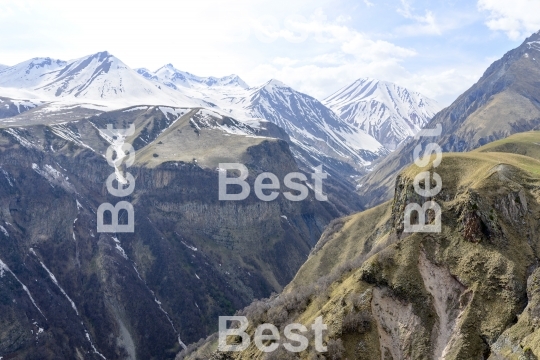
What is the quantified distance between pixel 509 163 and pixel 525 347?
43.5 metres

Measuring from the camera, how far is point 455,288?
220 feet

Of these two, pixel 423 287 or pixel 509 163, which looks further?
pixel 509 163

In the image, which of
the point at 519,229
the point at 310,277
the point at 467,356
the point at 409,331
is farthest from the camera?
the point at 310,277

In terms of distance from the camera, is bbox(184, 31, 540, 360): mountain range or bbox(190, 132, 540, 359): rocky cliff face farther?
bbox(184, 31, 540, 360): mountain range

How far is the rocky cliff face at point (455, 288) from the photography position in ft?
196

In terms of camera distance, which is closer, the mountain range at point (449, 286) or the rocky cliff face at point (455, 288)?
the rocky cliff face at point (455, 288)

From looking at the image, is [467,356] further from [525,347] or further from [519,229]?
[519,229]

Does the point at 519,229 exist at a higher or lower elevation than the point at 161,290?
higher

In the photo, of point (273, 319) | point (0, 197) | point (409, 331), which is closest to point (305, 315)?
point (273, 319)

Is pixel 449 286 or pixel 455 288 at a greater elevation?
pixel 449 286

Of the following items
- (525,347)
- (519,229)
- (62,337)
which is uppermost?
(519,229)

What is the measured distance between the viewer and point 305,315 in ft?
266

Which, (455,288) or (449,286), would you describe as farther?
(449,286)

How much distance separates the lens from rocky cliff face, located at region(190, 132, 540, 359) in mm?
59719
